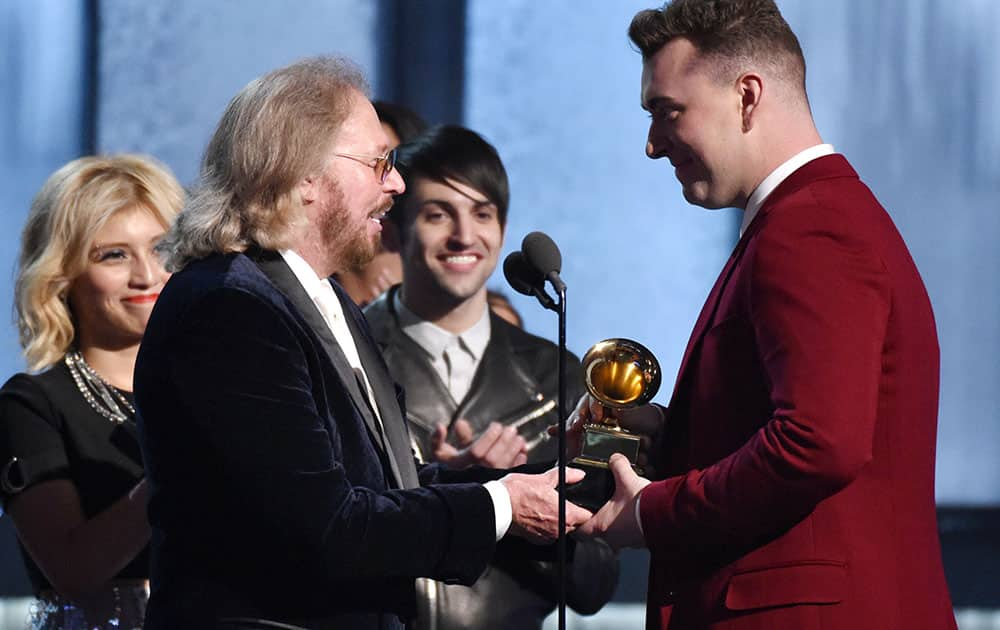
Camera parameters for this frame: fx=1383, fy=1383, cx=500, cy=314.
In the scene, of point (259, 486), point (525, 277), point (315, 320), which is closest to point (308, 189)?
point (315, 320)

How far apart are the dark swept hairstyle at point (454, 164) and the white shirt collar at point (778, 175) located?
54.6 inches

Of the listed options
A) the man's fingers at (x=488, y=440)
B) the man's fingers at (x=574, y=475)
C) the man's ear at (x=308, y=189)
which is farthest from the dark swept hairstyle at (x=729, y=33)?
the man's fingers at (x=488, y=440)

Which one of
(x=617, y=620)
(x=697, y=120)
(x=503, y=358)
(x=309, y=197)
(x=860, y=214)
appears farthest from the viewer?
(x=617, y=620)

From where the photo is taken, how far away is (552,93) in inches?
213

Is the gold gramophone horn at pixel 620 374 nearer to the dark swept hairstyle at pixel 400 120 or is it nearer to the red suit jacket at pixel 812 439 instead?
the red suit jacket at pixel 812 439

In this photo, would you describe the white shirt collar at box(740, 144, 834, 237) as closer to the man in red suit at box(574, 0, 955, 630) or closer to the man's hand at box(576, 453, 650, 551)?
the man in red suit at box(574, 0, 955, 630)

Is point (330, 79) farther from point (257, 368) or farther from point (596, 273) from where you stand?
point (596, 273)

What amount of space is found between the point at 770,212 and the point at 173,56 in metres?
3.72

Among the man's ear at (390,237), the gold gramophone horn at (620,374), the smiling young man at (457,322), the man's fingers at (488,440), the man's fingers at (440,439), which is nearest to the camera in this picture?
the gold gramophone horn at (620,374)

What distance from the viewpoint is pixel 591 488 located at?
97.3 inches

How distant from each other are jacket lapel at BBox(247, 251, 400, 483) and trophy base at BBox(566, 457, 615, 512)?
0.35 m

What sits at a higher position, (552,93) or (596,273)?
(552,93)

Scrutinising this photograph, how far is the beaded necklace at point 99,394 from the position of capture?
2992mm

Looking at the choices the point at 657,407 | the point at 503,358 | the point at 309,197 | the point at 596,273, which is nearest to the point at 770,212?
the point at 657,407
